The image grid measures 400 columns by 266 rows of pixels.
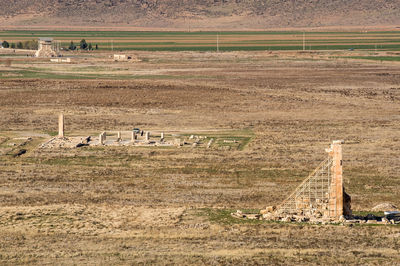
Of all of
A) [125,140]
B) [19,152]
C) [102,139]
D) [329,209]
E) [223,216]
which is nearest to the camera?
[329,209]

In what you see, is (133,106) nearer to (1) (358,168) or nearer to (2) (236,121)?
(2) (236,121)

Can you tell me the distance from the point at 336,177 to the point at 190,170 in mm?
14735

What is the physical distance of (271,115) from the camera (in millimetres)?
68062

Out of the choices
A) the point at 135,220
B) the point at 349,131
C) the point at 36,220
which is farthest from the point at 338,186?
the point at 349,131

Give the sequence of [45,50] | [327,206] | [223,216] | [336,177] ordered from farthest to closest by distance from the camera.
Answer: [45,50] → [223,216] → [327,206] → [336,177]

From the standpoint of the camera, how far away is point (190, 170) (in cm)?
4403

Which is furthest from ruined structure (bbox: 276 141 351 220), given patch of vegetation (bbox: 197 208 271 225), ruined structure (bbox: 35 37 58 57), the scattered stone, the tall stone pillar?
ruined structure (bbox: 35 37 58 57)

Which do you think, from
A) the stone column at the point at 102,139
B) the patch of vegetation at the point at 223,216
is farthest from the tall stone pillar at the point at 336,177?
the stone column at the point at 102,139

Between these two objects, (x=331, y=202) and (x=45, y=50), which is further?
(x=45, y=50)

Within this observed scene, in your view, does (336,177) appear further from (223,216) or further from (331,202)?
(223,216)

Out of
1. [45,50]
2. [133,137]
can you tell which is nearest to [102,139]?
[133,137]

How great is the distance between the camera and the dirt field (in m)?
28.7

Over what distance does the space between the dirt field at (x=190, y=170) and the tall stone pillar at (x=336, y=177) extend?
97cm

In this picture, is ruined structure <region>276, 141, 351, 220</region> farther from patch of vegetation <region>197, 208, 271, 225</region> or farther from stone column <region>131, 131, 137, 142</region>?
stone column <region>131, 131, 137, 142</region>
